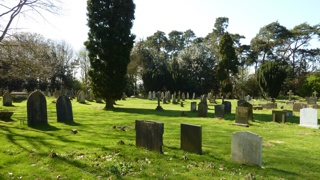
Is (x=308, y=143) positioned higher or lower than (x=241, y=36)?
lower

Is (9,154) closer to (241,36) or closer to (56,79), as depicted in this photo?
(56,79)

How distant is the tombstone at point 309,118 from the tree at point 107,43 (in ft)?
48.2

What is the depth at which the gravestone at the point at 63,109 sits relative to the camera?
13945 mm

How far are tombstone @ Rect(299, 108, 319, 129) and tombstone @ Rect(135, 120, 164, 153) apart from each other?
10.4m

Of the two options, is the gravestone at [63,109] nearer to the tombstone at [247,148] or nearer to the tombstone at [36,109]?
the tombstone at [36,109]

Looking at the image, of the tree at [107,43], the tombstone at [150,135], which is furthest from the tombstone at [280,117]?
the tree at [107,43]

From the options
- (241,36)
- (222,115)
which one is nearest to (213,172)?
(222,115)

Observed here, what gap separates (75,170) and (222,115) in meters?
12.5

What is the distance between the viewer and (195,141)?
25.8 ft

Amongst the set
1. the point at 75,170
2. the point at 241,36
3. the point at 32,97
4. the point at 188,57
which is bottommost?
the point at 75,170

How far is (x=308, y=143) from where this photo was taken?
389 inches

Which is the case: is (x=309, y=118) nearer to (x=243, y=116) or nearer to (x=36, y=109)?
(x=243, y=116)

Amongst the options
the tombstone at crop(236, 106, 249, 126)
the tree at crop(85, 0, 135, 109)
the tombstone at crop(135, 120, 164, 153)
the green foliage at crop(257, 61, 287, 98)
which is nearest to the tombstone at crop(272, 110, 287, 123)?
the tombstone at crop(236, 106, 249, 126)

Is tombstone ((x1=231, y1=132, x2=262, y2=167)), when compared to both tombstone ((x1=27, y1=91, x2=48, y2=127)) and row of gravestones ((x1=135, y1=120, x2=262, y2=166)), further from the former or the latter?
tombstone ((x1=27, y1=91, x2=48, y2=127))
